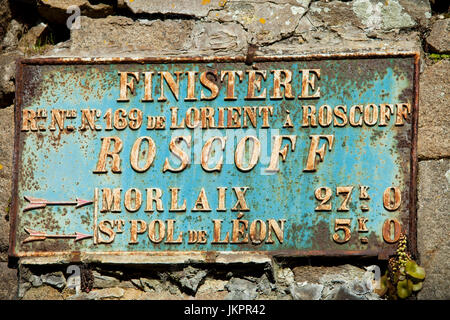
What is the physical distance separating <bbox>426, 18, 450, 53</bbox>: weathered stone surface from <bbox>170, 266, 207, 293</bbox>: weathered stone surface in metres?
1.83

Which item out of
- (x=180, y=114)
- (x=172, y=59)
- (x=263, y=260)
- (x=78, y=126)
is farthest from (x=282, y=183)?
(x=78, y=126)

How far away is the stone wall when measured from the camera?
3557 millimetres

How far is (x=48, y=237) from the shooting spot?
369 centimetres

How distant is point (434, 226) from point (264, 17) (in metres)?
1.54

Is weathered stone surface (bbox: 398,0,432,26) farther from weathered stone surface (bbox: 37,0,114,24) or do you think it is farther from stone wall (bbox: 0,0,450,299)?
weathered stone surface (bbox: 37,0,114,24)

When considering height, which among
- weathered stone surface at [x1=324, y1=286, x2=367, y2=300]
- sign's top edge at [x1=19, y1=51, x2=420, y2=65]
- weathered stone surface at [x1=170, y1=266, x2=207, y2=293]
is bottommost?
weathered stone surface at [x1=324, y1=286, x2=367, y2=300]

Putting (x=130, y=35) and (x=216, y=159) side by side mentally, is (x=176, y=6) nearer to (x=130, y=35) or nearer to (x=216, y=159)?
(x=130, y=35)

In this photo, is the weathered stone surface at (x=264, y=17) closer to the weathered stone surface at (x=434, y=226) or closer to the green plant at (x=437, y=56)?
the green plant at (x=437, y=56)

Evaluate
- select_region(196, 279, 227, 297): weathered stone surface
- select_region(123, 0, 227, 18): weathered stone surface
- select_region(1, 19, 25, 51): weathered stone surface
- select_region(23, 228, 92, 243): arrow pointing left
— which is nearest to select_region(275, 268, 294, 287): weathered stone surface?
select_region(196, 279, 227, 297): weathered stone surface

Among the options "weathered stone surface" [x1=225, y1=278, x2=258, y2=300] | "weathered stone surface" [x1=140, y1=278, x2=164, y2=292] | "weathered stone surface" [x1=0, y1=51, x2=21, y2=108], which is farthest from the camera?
"weathered stone surface" [x1=0, y1=51, x2=21, y2=108]

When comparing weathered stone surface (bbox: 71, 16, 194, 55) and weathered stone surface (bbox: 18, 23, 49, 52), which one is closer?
weathered stone surface (bbox: 71, 16, 194, 55)

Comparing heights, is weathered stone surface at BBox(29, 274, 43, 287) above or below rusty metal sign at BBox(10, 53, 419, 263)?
below

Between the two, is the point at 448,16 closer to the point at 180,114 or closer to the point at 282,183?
the point at 282,183

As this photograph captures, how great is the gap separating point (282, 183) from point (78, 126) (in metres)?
1.22
